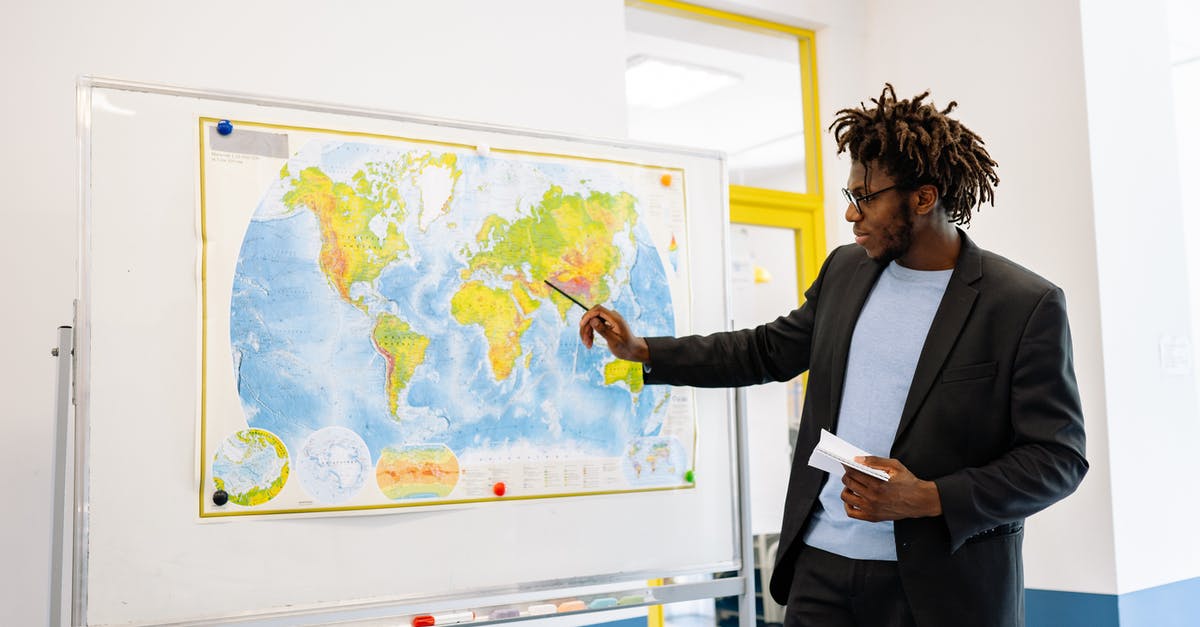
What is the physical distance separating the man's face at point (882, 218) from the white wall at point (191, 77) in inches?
52.0

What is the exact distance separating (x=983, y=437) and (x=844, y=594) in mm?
387

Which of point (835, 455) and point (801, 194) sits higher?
point (801, 194)

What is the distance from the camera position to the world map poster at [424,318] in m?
1.86

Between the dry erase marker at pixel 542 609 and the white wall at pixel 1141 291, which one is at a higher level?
the white wall at pixel 1141 291

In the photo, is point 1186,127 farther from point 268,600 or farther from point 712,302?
point 268,600

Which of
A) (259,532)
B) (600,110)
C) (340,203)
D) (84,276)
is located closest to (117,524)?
(259,532)

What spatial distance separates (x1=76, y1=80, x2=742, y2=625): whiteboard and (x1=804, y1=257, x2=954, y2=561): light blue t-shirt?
643 mm

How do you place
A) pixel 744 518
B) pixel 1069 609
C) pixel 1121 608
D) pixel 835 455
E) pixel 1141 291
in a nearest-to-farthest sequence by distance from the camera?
pixel 835 455 < pixel 744 518 < pixel 1121 608 < pixel 1069 609 < pixel 1141 291

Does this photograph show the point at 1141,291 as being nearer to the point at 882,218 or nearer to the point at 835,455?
the point at 882,218

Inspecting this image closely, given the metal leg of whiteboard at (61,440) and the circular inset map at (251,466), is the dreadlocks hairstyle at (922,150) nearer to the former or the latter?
the circular inset map at (251,466)

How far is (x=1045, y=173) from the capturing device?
3.38 metres

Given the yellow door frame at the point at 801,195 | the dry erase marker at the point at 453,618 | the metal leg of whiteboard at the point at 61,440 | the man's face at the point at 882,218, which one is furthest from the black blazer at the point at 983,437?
the yellow door frame at the point at 801,195

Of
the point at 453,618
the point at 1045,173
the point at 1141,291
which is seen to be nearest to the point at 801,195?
the point at 1045,173

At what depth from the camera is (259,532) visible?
1.84 m
